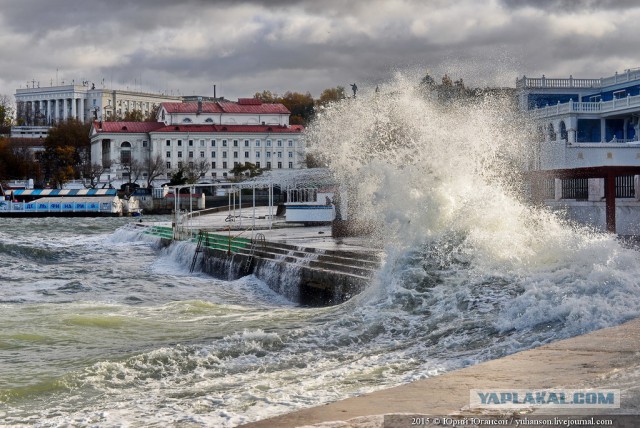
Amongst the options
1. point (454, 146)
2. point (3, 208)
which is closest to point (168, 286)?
point (454, 146)

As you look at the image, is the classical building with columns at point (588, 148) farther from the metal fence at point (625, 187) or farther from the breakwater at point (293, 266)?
the breakwater at point (293, 266)

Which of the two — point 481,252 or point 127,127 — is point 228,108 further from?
point 481,252

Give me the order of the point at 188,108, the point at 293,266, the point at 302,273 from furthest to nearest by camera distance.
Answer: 1. the point at 188,108
2. the point at 293,266
3. the point at 302,273

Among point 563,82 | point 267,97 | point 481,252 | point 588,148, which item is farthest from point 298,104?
point 481,252

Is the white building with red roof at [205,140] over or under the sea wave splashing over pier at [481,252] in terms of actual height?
over

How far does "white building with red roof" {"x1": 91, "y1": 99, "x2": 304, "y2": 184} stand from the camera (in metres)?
114

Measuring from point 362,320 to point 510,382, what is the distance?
6085 mm

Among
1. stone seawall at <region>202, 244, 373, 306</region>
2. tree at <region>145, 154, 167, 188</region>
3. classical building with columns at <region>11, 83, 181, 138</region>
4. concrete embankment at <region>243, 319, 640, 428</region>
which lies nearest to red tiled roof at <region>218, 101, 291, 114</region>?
tree at <region>145, 154, 167, 188</region>

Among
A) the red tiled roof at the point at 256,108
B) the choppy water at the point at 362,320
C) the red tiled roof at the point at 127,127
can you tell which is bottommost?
the choppy water at the point at 362,320

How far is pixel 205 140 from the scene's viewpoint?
115 metres

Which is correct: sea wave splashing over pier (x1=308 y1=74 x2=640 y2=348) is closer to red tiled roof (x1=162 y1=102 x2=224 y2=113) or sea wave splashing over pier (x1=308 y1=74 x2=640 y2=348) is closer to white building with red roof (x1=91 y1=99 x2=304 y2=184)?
white building with red roof (x1=91 y1=99 x2=304 y2=184)

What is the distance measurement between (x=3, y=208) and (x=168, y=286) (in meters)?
59.4

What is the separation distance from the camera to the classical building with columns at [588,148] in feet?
67.3

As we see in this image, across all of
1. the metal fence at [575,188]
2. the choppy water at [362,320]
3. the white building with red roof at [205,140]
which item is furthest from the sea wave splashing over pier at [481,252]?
the white building with red roof at [205,140]
